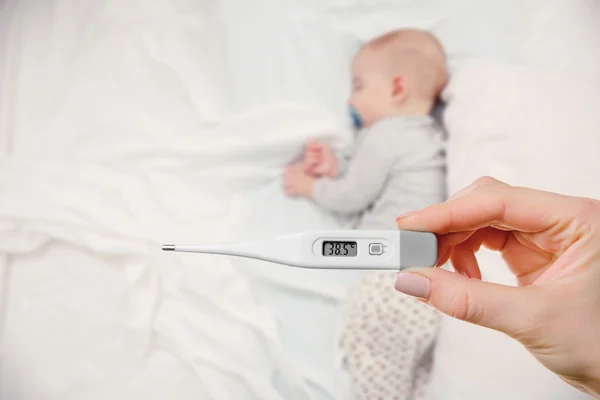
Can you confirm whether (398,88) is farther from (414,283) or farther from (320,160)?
(414,283)

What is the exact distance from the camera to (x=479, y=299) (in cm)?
58

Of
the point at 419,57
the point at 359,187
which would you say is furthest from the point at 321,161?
the point at 419,57

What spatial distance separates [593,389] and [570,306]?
0.14m

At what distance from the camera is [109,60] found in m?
1.30

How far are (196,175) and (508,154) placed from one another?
0.65 metres

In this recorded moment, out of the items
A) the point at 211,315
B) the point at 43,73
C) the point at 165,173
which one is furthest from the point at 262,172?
the point at 43,73

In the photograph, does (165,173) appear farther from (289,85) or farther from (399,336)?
(399,336)

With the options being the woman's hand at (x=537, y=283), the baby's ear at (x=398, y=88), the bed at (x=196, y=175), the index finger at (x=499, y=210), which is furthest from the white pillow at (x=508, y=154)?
the index finger at (x=499, y=210)

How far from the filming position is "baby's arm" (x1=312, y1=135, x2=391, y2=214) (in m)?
1.25

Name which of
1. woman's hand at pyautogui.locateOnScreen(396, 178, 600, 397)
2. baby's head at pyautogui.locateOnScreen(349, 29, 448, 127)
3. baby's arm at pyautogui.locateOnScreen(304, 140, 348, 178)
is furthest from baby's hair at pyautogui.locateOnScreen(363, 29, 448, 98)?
woman's hand at pyautogui.locateOnScreen(396, 178, 600, 397)

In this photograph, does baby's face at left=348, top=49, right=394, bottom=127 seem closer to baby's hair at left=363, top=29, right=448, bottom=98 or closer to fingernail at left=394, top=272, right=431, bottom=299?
baby's hair at left=363, top=29, right=448, bottom=98

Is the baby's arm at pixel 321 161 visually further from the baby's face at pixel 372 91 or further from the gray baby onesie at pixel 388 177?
the baby's face at pixel 372 91

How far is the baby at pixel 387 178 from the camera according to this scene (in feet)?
3.49

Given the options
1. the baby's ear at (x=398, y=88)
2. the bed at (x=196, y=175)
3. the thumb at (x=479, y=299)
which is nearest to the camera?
the thumb at (x=479, y=299)
